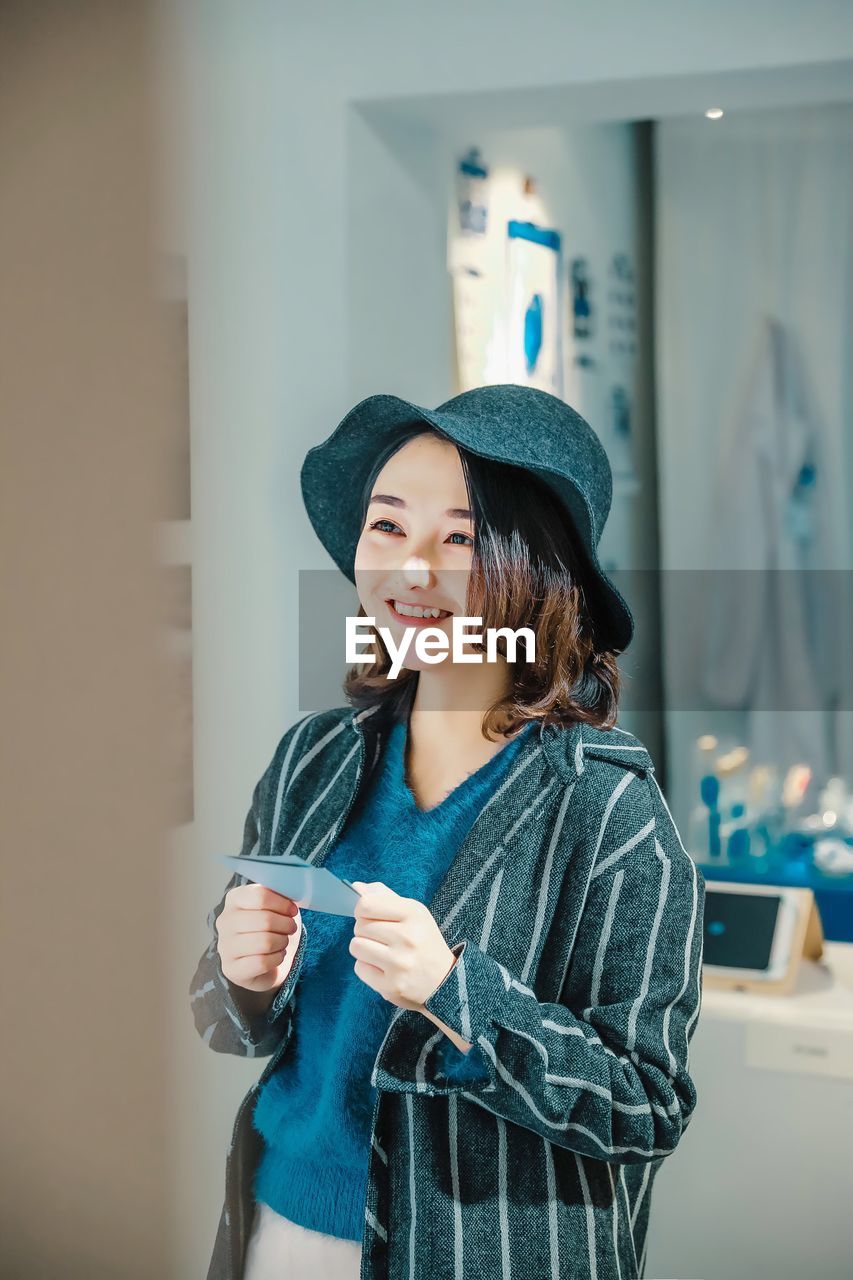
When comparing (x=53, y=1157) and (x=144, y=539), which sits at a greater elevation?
(x=144, y=539)

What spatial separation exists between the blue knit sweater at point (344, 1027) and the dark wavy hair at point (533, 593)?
5 cm

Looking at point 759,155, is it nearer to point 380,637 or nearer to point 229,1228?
point 380,637

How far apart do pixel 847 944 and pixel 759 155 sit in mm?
1762

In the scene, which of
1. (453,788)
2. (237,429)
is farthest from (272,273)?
(453,788)

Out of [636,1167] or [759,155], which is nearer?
[636,1167]

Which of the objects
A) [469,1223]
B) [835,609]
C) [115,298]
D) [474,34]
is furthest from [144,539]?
[835,609]

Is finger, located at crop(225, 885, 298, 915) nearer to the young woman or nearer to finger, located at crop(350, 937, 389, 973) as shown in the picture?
the young woman

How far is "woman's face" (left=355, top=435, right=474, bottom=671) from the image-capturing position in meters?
0.99

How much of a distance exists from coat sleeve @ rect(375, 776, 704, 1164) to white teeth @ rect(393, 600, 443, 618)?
22 cm

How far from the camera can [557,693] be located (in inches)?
40.3

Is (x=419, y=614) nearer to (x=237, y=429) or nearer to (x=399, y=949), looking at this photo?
(x=399, y=949)

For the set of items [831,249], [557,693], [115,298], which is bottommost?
[557,693]

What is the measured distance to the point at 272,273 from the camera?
1.37 meters

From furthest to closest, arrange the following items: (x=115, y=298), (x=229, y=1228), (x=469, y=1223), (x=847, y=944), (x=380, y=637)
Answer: (x=847, y=944) < (x=115, y=298) < (x=380, y=637) < (x=229, y=1228) < (x=469, y=1223)
